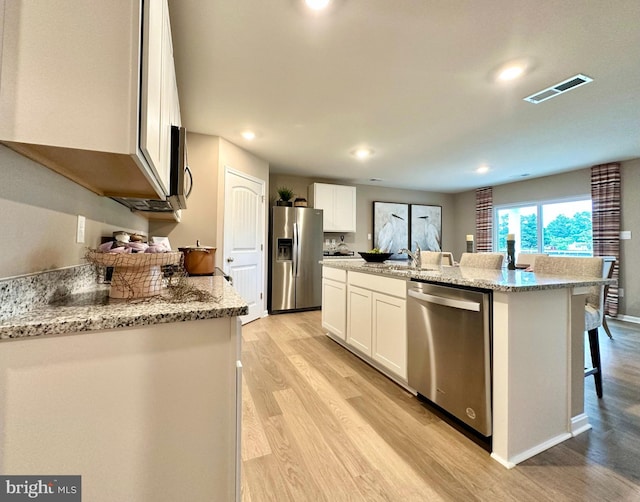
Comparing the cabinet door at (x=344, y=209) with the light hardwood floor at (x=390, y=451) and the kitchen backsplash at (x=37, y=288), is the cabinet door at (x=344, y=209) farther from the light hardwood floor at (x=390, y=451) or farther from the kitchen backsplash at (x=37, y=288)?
the kitchen backsplash at (x=37, y=288)

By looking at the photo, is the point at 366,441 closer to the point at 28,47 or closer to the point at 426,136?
the point at 28,47

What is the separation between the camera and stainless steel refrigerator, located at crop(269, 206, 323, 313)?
4516 millimetres

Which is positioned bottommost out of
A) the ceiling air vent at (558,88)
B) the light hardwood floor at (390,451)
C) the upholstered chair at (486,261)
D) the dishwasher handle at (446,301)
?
the light hardwood floor at (390,451)

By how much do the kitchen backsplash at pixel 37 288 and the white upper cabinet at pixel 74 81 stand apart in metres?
0.35

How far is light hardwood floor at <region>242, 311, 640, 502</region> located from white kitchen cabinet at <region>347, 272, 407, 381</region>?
0.70 feet

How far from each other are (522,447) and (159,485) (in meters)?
1.66

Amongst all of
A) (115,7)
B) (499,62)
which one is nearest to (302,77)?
(499,62)

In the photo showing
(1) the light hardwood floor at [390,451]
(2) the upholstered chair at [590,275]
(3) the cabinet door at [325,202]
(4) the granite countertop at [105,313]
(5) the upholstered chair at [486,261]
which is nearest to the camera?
(4) the granite countertop at [105,313]

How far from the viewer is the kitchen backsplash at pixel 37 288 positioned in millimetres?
699

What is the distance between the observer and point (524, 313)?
4.75 ft

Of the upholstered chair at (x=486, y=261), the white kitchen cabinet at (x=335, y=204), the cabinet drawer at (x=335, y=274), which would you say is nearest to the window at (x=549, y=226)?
the upholstered chair at (x=486, y=261)

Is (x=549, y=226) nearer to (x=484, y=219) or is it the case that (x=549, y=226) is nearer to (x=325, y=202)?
(x=484, y=219)

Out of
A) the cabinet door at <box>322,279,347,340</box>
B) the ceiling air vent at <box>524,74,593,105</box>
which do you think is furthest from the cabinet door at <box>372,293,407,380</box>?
the ceiling air vent at <box>524,74,593,105</box>

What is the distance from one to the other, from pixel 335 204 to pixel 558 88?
351 centimetres
